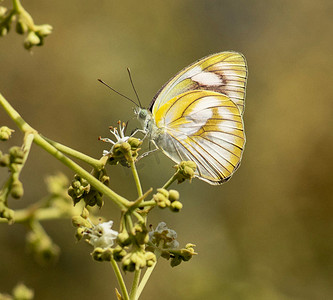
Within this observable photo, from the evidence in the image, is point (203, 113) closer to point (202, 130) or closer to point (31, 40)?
point (202, 130)

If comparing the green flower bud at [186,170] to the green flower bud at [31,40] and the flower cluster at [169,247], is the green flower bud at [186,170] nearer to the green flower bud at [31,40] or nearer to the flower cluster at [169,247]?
the flower cluster at [169,247]

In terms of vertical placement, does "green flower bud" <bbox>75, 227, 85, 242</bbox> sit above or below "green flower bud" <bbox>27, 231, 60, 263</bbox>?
below

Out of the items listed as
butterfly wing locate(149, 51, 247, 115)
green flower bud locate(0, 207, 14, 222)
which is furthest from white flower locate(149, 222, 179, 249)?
butterfly wing locate(149, 51, 247, 115)

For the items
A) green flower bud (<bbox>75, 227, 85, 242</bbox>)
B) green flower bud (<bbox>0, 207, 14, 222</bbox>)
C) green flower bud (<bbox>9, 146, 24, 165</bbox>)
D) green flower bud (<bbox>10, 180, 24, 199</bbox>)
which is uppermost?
green flower bud (<bbox>9, 146, 24, 165</bbox>)

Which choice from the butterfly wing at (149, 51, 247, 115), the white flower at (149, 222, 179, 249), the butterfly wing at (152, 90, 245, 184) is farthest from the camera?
the butterfly wing at (149, 51, 247, 115)

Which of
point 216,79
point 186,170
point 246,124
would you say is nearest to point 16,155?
point 186,170

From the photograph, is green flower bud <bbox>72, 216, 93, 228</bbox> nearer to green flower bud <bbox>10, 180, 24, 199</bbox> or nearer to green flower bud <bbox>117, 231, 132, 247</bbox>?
green flower bud <bbox>117, 231, 132, 247</bbox>
